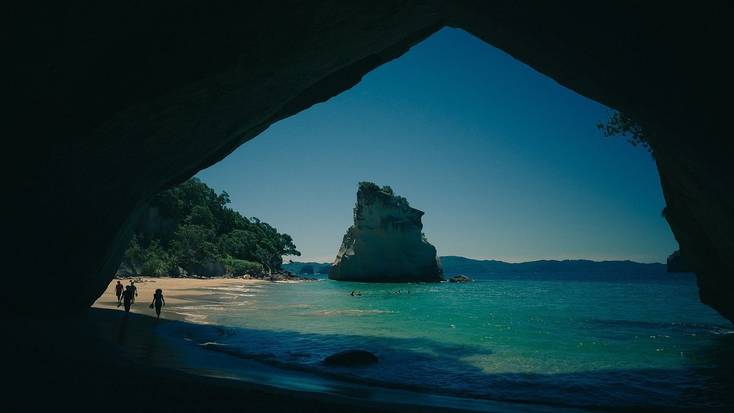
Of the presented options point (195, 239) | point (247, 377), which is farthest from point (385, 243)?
point (247, 377)

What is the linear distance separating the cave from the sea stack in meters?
60.6

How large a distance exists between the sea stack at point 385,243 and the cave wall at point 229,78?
6061 centimetres

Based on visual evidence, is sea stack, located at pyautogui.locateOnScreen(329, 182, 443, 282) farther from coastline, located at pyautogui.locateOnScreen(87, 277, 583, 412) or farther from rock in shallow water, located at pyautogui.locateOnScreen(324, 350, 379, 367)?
rock in shallow water, located at pyautogui.locateOnScreen(324, 350, 379, 367)

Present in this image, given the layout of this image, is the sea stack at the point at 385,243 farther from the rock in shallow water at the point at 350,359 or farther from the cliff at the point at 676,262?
the cliff at the point at 676,262

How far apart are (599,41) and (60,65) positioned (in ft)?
28.4

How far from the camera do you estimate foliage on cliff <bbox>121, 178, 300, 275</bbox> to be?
194 feet

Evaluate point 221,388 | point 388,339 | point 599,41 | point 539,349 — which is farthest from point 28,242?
point 539,349

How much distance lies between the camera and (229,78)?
7.89 meters

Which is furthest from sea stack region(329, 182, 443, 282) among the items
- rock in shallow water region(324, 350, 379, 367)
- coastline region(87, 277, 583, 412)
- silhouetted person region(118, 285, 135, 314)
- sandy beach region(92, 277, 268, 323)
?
rock in shallow water region(324, 350, 379, 367)

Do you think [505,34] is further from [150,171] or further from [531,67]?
[150,171]

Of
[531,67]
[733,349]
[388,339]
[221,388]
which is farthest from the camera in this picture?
[388,339]

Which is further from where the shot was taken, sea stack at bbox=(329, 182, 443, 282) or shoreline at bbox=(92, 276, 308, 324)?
sea stack at bbox=(329, 182, 443, 282)

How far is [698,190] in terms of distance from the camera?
8.84 meters

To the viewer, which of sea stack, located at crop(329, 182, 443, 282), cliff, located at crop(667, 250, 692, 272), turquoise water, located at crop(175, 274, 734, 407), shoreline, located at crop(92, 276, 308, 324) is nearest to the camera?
turquoise water, located at crop(175, 274, 734, 407)
